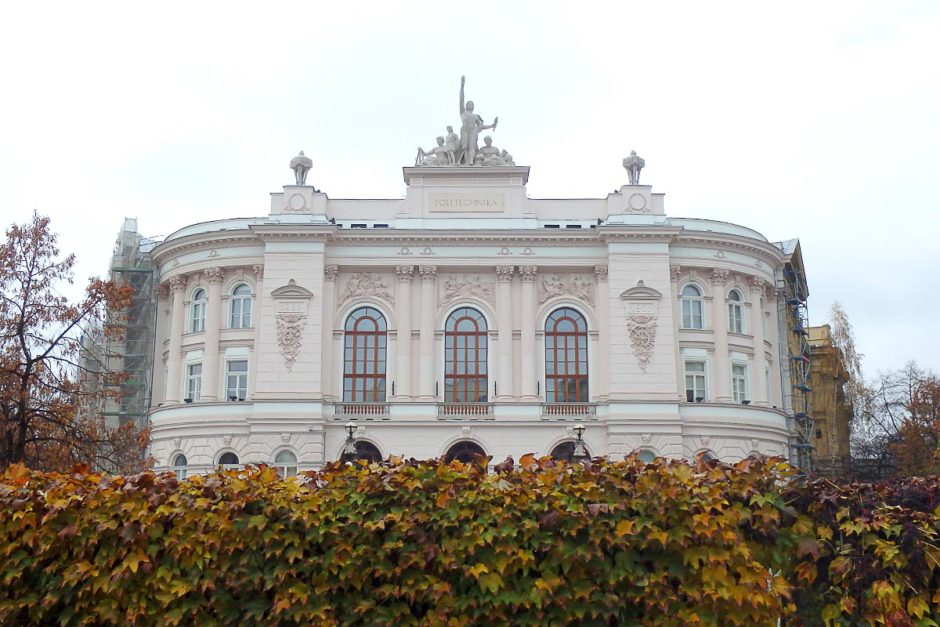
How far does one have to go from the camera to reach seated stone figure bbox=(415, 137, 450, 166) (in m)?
46.3

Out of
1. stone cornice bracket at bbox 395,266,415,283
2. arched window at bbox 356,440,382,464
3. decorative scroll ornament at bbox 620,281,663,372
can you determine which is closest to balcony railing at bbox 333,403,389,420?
arched window at bbox 356,440,382,464

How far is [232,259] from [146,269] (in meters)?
7.22

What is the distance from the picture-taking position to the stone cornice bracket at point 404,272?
147ft

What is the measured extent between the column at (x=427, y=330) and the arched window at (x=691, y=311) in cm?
1199

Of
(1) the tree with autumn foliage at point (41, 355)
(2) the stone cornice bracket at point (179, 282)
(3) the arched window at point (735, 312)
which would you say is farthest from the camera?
(2) the stone cornice bracket at point (179, 282)

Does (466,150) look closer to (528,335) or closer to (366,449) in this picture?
(528,335)

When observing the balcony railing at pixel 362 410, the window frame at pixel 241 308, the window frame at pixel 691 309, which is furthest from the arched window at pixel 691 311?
the window frame at pixel 241 308

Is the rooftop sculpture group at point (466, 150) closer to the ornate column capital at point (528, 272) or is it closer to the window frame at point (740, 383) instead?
the ornate column capital at point (528, 272)

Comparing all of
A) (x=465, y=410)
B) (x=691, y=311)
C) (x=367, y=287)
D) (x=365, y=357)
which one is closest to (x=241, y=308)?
(x=367, y=287)

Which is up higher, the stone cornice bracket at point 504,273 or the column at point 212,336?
the stone cornice bracket at point 504,273

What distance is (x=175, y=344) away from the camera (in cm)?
4625

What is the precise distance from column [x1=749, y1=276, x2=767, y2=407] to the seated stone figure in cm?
1634

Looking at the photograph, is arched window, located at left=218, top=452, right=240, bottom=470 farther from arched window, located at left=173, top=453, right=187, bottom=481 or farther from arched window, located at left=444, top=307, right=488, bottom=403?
arched window, located at left=444, top=307, right=488, bottom=403

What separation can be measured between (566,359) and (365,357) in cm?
947
